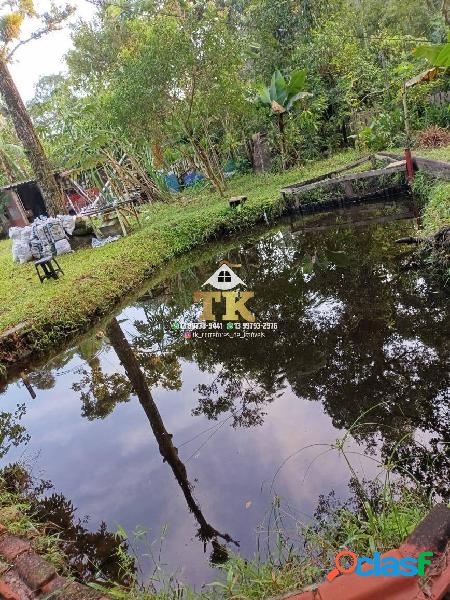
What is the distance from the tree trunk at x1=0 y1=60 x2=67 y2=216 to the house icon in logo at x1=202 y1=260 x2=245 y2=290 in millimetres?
5796

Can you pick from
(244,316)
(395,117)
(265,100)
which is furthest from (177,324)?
(395,117)

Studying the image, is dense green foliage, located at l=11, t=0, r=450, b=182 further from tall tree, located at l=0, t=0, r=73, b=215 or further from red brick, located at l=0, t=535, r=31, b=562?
red brick, located at l=0, t=535, r=31, b=562

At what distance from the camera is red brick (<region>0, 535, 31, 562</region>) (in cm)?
220

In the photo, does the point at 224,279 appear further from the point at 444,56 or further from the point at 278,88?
the point at 278,88

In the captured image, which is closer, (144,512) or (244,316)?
(144,512)

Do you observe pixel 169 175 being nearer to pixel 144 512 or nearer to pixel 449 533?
pixel 144 512

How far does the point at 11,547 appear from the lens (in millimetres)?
2275

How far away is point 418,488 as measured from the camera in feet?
8.49

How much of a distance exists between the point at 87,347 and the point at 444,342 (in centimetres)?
463

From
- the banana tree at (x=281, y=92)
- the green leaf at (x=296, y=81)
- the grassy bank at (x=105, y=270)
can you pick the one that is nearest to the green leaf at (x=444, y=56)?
the grassy bank at (x=105, y=270)

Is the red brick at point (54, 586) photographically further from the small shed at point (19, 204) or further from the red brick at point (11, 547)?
the small shed at point (19, 204)

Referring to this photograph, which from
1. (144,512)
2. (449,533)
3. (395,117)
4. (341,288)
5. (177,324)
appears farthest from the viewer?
(395,117)

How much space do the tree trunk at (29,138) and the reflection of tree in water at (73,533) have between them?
9.09 meters

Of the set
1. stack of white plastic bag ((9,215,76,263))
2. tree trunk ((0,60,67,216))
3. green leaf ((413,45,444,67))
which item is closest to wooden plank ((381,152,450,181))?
green leaf ((413,45,444,67))
